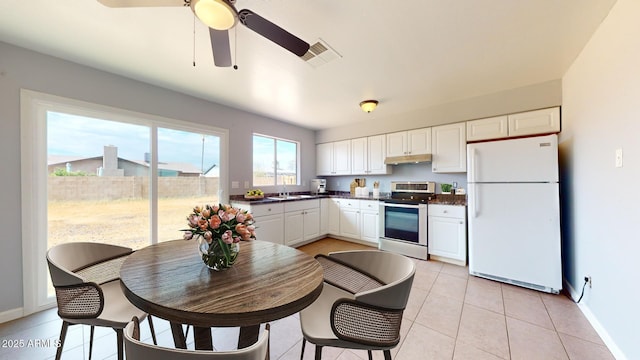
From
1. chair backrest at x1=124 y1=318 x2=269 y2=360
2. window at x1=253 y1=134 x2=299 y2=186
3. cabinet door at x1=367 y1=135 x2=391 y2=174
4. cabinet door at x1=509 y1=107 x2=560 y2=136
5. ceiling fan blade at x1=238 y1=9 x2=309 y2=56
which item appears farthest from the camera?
cabinet door at x1=367 y1=135 x2=391 y2=174

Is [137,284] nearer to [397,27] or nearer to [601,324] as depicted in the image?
[397,27]

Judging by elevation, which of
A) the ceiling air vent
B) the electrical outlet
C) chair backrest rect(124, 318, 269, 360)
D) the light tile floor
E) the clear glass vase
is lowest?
the light tile floor

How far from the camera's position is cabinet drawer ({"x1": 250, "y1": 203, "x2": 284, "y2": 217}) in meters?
3.24

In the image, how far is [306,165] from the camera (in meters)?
4.95

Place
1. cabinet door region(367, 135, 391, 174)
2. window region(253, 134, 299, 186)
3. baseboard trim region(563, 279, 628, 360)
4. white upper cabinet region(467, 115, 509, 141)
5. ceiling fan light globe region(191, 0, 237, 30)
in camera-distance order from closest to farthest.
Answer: ceiling fan light globe region(191, 0, 237, 30), baseboard trim region(563, 279, 628, 360), white upper cabinet region(467, 115, 509, 141), window region(253, 134, 299, 186), cabinet door region(367, 135, 391, 174)

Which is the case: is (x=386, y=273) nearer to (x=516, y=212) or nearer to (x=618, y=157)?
(x=618, y=157)

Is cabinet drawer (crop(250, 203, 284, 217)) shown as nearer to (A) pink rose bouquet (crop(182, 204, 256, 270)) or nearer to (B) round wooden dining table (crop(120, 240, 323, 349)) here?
(B) round wooden dining table (crop(120, 240, 323, 349))

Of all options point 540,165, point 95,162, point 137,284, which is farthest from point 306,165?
point 137,284

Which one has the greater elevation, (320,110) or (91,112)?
(320,110)

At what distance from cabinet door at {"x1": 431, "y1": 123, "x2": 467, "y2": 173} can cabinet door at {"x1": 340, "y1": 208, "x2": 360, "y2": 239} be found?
1.58 m

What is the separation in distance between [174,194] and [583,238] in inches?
177

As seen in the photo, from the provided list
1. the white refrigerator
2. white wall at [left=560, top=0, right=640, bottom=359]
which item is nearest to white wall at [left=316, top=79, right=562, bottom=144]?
white wall at [left=560, top=0, right=640, bottom=359]

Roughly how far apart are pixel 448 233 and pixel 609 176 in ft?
5.77

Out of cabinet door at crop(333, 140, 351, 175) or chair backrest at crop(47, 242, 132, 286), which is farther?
cabinet door at crop(333, 140, 351, 175)
